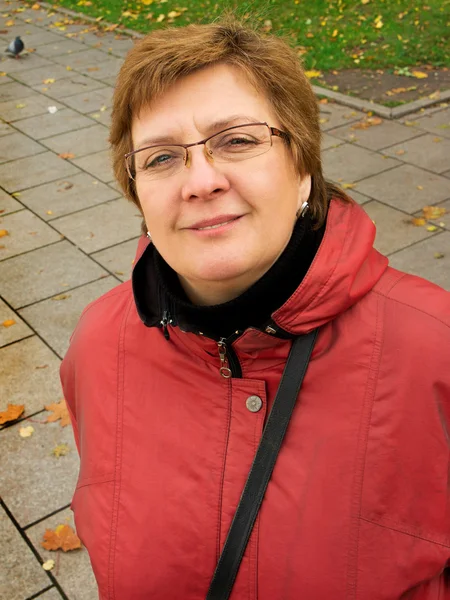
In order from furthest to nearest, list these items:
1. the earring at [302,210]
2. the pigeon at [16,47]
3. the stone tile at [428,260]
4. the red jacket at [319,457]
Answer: the pigeon at [16,47], the stone tile at [428,260], the earring at [302,210], the red jacket at [319,457]

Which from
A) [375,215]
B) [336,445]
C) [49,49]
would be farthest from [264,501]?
[49,49]

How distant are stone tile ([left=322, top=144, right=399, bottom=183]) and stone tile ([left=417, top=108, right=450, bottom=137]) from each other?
2.65 ft

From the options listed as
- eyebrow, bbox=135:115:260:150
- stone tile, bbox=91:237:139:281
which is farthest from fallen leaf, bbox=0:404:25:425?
eyebrow, bbox=135:115:260:150

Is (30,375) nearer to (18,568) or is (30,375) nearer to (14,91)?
(18,568)

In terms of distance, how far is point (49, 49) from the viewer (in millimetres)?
11852

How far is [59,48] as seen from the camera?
39.0 feet

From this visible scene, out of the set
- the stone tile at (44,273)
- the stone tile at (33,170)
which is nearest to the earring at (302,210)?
the stone tile at (44,273)

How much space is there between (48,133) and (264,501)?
7410 millimetres

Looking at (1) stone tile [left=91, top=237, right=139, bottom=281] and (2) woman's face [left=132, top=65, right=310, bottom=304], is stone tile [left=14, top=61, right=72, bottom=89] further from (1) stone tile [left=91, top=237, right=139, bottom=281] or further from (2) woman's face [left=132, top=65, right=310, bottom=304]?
(2) woman's face [left=132, top=65, right=310, bottom=304]

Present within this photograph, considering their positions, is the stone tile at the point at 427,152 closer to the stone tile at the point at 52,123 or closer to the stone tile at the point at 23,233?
the stone tile at the point at 23,233

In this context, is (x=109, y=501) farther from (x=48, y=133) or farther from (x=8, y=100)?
(x=8, y=100)

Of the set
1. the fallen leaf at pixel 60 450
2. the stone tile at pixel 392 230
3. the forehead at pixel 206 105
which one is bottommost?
the fallen leaf at pixel 60 450

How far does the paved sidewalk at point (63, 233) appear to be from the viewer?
3838mm

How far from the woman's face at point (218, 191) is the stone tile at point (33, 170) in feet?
18.8
